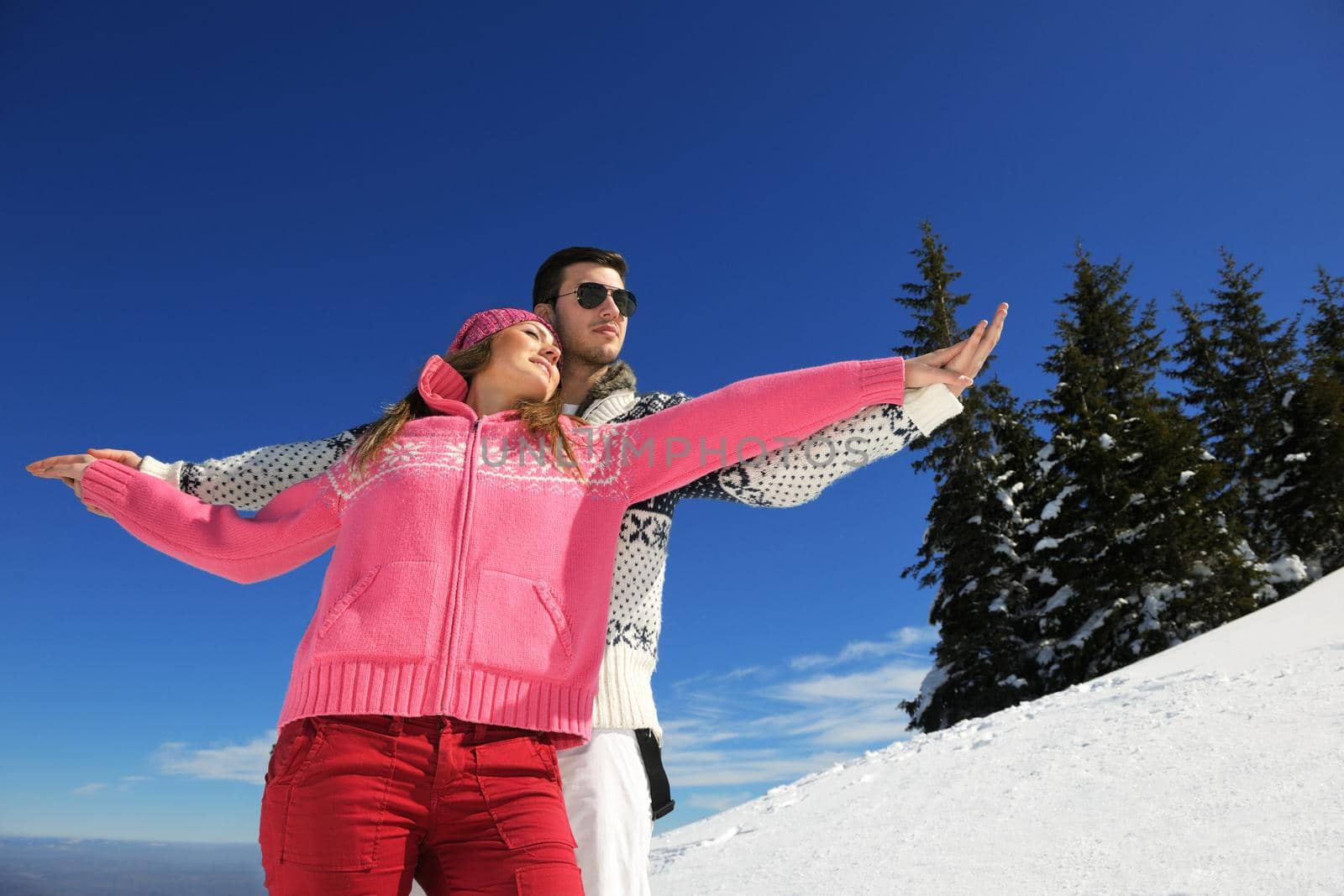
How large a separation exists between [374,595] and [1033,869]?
2.65 meters

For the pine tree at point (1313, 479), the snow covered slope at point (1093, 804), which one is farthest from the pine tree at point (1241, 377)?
the snow covered slope at point (1093, 804)

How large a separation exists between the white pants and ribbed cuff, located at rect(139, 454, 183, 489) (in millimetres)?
1303

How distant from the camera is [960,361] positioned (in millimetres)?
1939

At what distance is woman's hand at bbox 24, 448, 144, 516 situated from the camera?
2.29 m

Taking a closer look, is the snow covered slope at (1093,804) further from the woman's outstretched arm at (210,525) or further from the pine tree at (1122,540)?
the pine tree at (1122,540)

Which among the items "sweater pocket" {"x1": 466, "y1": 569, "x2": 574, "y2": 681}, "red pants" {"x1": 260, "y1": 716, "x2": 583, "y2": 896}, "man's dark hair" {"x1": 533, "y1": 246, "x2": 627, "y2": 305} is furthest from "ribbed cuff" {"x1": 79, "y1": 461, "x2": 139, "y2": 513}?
"man's dark hair" {"x1": 533, "y1": 246, "x2": 627, "y2": 305}

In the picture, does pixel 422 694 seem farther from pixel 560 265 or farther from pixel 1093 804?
pixel 1093 804

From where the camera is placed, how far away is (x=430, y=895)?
66.1 inches

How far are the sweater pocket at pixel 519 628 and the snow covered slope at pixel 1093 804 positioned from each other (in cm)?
215

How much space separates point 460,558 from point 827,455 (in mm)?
865

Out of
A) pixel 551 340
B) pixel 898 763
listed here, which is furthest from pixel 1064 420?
pixel 551 340

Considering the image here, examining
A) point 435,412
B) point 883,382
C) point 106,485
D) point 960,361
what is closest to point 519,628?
point 435,412

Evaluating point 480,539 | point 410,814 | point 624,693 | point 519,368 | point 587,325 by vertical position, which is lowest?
point 410,814

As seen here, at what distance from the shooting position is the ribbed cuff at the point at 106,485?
2.25 metres
